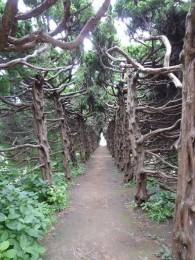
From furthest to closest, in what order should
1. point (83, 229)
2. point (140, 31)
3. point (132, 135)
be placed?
point (132, 135) → point (140, 31) → point (83, 229)

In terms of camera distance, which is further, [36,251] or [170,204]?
[170,204]

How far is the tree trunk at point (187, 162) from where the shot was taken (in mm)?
3242

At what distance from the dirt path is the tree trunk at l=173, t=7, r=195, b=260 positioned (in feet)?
2.66

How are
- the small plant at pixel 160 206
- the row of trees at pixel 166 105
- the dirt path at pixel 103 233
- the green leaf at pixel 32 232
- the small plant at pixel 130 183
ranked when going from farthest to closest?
the small plant at pixel 130 183
the small plant at pixel 160 206
the dirt path at pixel 103 233
the row of trees at pixel 166 105
the green leaf at pixel 32 232

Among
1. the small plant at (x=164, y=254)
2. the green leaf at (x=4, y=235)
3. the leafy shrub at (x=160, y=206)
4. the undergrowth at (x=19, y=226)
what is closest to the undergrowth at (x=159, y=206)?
the leafy shrub at (x=160, y=206)

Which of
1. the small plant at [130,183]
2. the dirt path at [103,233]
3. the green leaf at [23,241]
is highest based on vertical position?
the green leaf at [23,241]

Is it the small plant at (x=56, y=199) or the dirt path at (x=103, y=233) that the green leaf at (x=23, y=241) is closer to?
the dirt path at (x=103, y=233)

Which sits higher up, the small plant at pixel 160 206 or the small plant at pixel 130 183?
the small plant at pixel 160 206

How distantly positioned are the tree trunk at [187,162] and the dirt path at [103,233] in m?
0.81

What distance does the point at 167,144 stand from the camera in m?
8.86

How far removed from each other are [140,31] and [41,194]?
17.8 feet

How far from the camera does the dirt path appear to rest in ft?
13.3

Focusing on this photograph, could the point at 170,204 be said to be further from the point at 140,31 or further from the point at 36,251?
the point at 140,31

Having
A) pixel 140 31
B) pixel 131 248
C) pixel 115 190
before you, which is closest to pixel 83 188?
pixel 115 190
